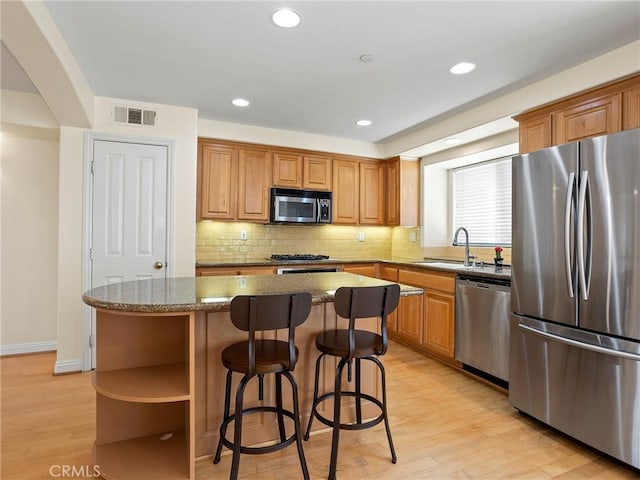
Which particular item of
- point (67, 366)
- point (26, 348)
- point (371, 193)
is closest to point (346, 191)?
point (371, 193)

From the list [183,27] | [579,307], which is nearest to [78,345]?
[183,27]

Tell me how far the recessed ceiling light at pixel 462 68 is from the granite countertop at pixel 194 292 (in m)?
1.72

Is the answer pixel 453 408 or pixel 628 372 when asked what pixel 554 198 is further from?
pixel 453 408

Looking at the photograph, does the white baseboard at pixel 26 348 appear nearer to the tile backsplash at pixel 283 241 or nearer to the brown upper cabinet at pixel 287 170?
the tile backsplash at pixel 283 241

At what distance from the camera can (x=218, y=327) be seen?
1938 mm

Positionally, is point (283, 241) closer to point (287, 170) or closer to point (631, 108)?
point (287, 170)

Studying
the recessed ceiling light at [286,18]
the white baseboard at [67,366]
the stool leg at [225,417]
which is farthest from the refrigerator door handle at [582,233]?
the white baseboard at [67,366]

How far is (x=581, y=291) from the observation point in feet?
6.70

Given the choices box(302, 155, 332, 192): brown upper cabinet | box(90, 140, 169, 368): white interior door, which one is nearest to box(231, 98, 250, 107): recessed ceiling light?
box(90, 140, 169, 368): white interior door

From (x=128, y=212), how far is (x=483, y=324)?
11.1 ft

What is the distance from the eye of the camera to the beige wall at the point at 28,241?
140 inches

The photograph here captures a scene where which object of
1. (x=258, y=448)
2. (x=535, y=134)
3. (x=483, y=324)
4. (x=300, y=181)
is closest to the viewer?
(x=258, y=448)

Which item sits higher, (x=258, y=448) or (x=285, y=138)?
(x=285, y=138)

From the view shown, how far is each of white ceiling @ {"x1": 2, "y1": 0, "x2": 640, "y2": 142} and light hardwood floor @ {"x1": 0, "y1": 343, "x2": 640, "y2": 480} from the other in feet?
8.24
